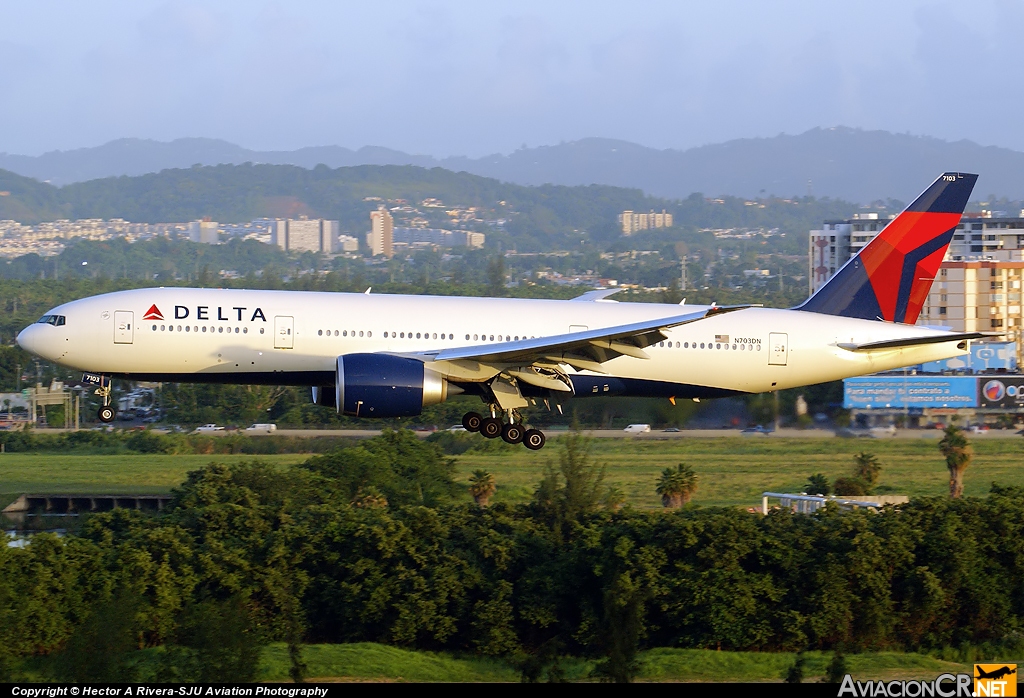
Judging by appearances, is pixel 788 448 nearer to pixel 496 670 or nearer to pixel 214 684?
pixel 496 670

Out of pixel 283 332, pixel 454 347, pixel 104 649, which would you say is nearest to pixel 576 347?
pixel 454 347

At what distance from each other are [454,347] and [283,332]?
4019mm

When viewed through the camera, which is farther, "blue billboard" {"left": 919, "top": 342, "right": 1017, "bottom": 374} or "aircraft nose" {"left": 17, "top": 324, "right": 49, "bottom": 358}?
"blue billboard" {"left": 919, "top": 342, "right": 1017, "bottom": 374}

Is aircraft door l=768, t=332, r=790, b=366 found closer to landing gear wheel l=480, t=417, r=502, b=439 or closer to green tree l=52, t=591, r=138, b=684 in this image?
landing gear wheel l=480, t=417, r=502, b=439

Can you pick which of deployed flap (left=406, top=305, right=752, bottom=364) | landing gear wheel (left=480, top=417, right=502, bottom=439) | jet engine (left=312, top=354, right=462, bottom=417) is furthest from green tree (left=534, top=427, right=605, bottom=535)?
jet engine (left=312, top=354, right=462, bottom=417)

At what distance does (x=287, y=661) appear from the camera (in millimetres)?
32438

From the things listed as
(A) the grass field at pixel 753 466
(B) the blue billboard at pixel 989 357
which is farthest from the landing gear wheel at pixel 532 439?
(B) the blue billboard at pixel 989 357

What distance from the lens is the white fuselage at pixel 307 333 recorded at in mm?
29500

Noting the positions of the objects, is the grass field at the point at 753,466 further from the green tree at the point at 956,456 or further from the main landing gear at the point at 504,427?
the main landing gear at the point at 504,427

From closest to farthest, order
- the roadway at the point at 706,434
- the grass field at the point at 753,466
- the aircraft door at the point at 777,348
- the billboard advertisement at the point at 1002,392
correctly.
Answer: the aircraft door at the point at 777,348
the roadway at the point at 706,434
the grass field at the point at 753,466
the billboard advertisement at the point at 1002,392

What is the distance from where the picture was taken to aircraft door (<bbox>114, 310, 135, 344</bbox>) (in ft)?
96.5

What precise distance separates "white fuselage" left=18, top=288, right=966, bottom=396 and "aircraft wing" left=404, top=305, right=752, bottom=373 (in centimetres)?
100

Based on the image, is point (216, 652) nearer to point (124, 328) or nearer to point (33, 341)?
point (124, 328)

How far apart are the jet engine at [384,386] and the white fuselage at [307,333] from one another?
1.05 m
